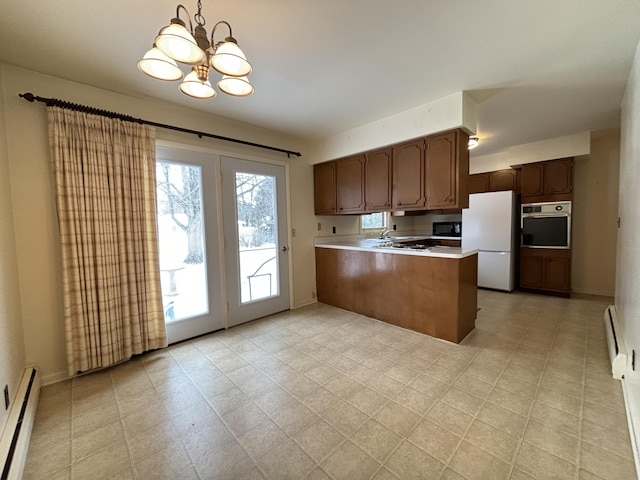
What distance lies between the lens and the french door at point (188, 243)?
8.70 ft

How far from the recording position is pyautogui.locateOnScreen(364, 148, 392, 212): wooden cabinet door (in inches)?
128

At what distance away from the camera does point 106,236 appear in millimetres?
2223

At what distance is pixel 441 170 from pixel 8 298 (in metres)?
3.78

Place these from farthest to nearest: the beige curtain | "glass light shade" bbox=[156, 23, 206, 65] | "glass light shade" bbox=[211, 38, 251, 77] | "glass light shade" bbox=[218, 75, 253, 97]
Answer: the beige curtain < "glass light shade" bbox=[218, 75, 253, 97] < "glass light shade" bbox=[211, 38, 251, 77] < "glass light shade" bbox=[156, 23, 206, 65]

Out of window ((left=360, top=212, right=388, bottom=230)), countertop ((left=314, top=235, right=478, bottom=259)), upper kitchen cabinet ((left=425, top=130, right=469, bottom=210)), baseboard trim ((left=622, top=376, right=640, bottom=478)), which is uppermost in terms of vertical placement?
upper kitchen cabinet ((left=425, top=130, right=469, bottom=210))

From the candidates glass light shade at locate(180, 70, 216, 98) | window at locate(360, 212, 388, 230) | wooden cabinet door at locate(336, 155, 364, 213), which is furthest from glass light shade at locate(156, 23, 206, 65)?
window at locate(360, 212, 388, 230)

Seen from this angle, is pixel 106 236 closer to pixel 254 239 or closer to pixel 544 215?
pixel 254 239

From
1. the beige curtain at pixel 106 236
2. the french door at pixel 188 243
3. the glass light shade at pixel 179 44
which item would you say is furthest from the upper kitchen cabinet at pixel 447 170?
the beige curtain at pixel 106 236

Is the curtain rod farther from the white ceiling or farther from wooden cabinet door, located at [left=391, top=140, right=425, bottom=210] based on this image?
wooden cabinet door, located at [left=391, top=140, right=425, bottom=210]

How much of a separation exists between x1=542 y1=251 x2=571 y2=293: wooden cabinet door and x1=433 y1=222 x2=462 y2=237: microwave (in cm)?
156

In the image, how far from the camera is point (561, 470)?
1.27m

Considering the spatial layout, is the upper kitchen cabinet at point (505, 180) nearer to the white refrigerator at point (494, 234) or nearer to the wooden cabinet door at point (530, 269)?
the white refrigerator at point (494, 234)

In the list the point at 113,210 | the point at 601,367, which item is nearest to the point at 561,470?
the point at 601,367

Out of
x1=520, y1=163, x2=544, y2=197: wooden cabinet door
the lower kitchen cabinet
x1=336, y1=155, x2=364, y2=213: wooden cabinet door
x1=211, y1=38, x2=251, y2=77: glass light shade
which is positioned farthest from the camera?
x1=520, y1=163, x2=544, y2=197: wooden cabinet door
